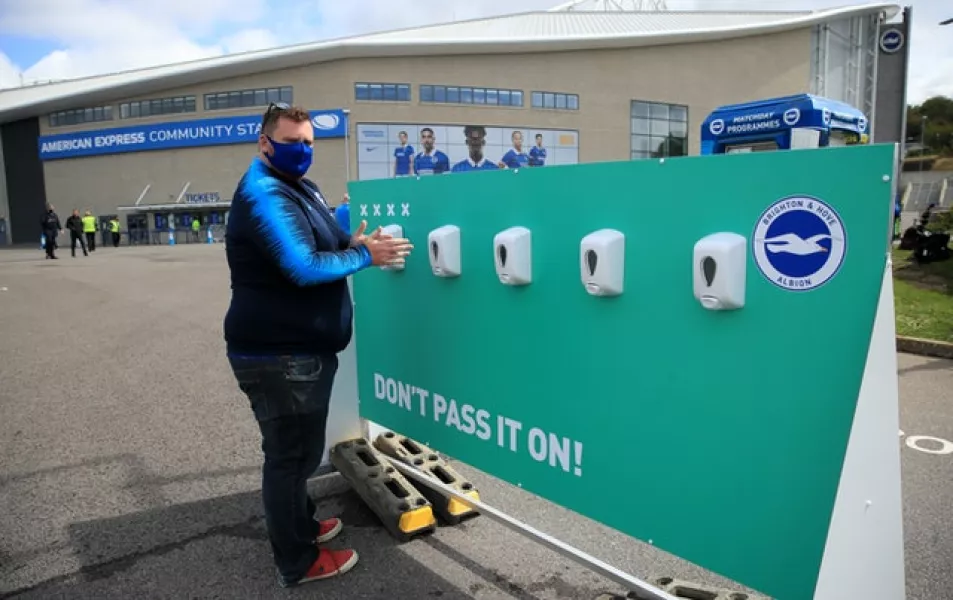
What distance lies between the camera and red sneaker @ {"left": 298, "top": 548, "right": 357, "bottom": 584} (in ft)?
9.43

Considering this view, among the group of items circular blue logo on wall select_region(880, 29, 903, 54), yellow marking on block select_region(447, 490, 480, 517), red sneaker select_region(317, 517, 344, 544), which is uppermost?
circular blue logo on wall select_region(880, 29, 903, 54)

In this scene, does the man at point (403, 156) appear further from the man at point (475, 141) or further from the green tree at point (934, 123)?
the green tree at point (934, 123)

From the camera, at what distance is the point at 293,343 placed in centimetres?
269

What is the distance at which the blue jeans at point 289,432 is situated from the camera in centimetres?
269

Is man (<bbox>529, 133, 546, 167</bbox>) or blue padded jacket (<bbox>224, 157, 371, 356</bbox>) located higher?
man (<bbox>529, 133, 546, 167</bbox>)

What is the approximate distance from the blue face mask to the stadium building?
3958 centimetres

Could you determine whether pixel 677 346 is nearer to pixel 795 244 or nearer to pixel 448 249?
pixel 795 244

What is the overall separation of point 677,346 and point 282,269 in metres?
1.38

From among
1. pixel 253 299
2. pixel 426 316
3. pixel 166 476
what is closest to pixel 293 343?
pixel 253 299

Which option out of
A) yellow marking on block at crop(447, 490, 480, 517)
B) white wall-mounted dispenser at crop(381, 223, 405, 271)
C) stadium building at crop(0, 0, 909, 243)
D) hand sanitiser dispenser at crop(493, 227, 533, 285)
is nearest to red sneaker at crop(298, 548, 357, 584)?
yellow marking on block at crop(447, 490, 480, 517)

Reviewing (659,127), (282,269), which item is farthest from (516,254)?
(659,127)

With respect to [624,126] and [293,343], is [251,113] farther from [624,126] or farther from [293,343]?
[293,343]

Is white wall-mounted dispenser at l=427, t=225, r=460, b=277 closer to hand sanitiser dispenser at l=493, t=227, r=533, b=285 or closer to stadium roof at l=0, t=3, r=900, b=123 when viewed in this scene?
hand sanitiser dispenser at l=493, t=227, r=533, b=285

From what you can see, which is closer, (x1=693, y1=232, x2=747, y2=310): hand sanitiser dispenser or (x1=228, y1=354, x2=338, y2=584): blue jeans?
(x1=693, y1=232, x2=747, y2=310): hand sanitiser dispenser
